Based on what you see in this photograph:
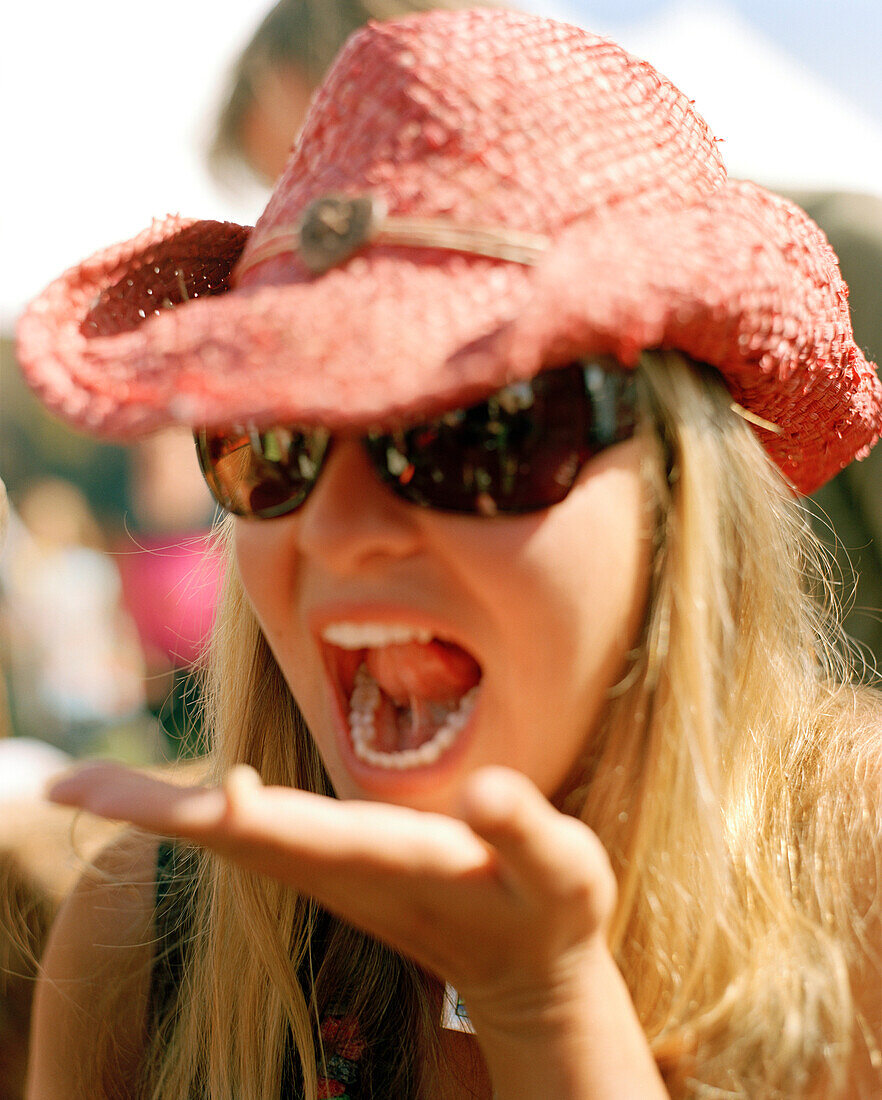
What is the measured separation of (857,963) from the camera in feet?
3.11

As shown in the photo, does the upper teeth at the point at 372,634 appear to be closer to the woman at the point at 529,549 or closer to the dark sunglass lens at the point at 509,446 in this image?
the woman at the point at 529,549

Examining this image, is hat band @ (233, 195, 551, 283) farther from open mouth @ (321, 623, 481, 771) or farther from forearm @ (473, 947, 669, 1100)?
forearm @ (473, 947, 669, 1100)

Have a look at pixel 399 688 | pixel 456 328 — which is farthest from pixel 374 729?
pixel 456 328

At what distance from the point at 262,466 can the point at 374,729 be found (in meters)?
0.29

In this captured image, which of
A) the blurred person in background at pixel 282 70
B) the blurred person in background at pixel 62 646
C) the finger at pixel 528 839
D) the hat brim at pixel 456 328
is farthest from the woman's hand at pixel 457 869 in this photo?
the blurred person in background at pixel 62 646

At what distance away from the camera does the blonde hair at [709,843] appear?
36.9 inches

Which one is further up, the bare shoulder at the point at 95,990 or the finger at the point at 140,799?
the finger at the point at 140,799

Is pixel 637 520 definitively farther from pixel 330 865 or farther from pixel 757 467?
pixel 330 865

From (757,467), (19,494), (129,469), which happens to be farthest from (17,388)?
(757,467)

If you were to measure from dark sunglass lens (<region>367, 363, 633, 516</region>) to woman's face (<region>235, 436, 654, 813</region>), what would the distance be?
18 mm

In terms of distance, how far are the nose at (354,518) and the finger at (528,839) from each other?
25 cm

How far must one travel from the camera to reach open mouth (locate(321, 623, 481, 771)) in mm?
925

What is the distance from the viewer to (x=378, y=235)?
861 millimetres

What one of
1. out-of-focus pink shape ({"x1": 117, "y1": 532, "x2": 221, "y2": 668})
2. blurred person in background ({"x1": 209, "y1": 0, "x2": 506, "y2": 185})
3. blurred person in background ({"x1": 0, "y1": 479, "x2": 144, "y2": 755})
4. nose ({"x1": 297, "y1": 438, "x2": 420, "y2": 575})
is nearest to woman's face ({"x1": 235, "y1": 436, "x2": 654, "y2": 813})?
nose ({"x1": 297, "y1": 438, "x2": 420, "y2": 575})
